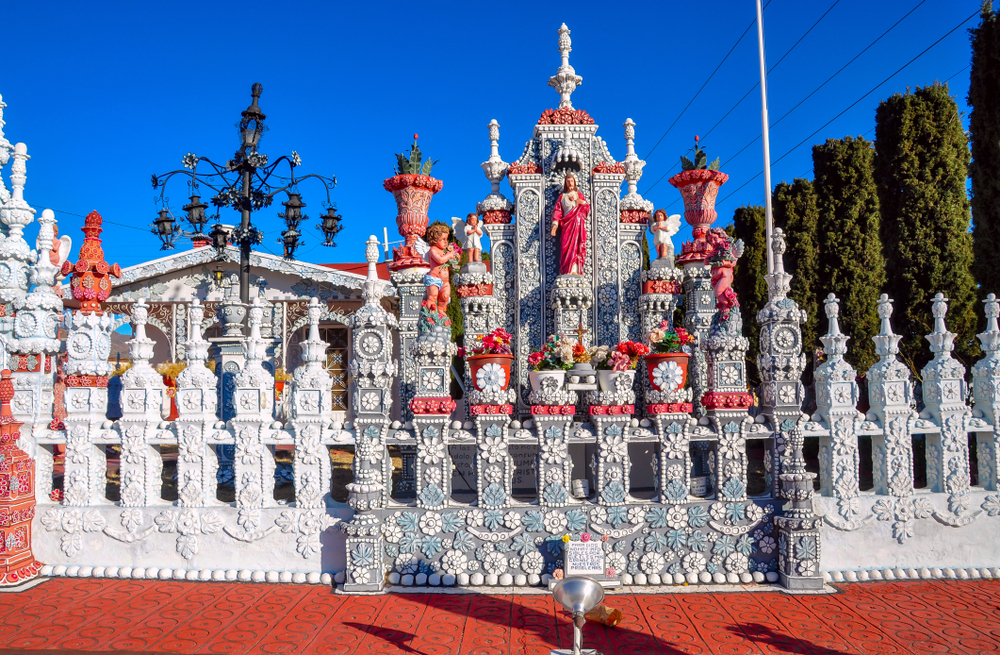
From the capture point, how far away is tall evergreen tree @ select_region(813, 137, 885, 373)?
14.1 metres

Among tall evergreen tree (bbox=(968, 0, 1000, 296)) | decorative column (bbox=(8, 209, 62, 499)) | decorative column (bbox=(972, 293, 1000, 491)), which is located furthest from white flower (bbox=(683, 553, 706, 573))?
tall evergreen tree (bbox=(968, 0, 1000, 296))

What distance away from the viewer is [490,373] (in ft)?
22.7

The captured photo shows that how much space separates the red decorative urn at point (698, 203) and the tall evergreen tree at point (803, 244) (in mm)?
6336

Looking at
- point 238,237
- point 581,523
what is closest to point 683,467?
point 581,523

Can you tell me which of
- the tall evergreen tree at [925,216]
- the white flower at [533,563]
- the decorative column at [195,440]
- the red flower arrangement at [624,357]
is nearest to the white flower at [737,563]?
the white flower at [533,563]

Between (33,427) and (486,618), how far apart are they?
233 inches

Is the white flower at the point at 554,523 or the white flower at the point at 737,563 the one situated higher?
the white flower at the point at 554,523

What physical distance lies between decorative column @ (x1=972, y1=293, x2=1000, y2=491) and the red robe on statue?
509 cm

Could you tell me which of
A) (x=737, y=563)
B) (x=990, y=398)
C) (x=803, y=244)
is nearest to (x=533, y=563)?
(x=737, y=563)

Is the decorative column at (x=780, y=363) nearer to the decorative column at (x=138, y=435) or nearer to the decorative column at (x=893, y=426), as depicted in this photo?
the decorative column at (x=893, y=426)

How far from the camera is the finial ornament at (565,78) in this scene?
9.73m

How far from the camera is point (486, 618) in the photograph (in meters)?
5.83

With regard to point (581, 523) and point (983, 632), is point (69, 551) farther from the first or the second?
point (983, 632)

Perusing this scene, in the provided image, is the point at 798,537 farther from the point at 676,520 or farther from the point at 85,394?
the point at 85,394
